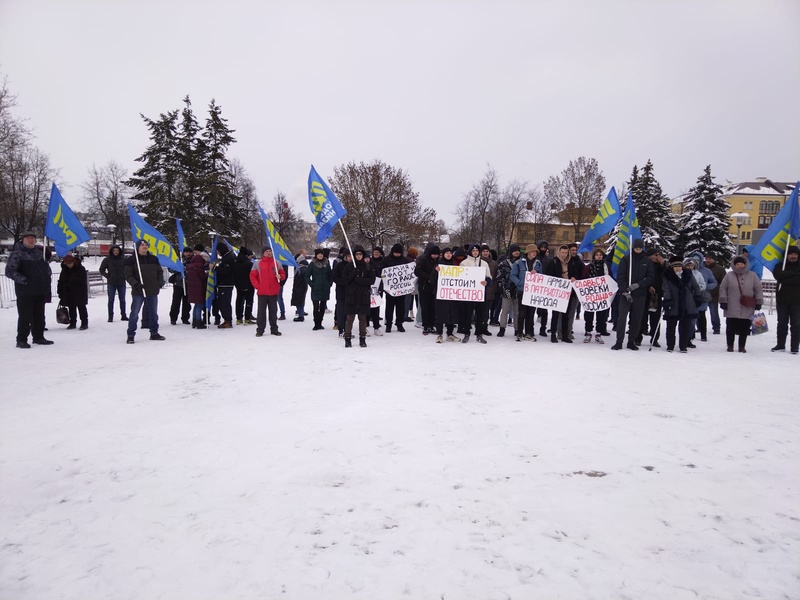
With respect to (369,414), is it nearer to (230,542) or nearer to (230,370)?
(230,542)

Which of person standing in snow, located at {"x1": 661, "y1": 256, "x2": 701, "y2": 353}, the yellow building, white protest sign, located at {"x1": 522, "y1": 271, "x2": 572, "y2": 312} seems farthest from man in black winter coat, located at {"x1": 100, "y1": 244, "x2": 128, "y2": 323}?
the yellow building

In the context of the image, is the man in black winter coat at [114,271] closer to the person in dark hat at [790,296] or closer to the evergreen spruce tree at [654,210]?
the person in dark hat at [790,296]

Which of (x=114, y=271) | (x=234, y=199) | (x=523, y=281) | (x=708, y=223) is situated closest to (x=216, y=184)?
(x=234, y=199)

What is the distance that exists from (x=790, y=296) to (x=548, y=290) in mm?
4916

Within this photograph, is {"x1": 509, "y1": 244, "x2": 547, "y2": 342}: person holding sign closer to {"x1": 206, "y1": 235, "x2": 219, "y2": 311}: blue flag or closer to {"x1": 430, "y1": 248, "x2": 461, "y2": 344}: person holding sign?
{"x1": 430, "y1": 248, "x2": 461, "y2": 344}: person holding sign

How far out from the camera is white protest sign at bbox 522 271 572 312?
10.6 m

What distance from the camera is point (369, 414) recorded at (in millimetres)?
5453

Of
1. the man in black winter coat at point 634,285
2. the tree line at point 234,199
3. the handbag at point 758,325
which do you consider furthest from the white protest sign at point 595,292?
the tree line at point 234,199

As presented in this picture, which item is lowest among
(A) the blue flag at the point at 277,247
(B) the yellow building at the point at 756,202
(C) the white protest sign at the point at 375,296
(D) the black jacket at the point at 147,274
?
(C) the white protest sign at the point at 375,296

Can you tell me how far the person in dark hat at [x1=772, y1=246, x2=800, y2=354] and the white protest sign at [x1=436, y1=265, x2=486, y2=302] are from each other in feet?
20.6

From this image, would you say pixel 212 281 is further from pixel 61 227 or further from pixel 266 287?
pixel 61 227

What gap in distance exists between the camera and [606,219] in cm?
1126

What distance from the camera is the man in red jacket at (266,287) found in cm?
1118

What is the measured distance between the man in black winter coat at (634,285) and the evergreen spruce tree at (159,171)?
39.8 metres
